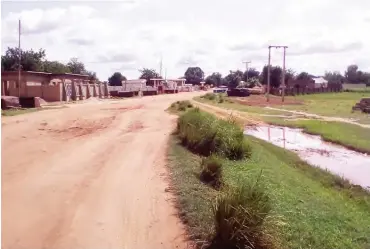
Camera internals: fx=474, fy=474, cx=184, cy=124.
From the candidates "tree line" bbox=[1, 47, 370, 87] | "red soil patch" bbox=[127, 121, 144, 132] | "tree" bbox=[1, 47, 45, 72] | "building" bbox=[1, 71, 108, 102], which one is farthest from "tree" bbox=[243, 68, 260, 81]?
"red soil patch" bbox=[127, 121, 144, 132]

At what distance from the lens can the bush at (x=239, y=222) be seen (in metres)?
6.73

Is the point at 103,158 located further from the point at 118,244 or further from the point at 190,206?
the point at 118,244

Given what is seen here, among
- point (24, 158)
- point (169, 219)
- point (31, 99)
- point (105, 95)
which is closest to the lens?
point (169, 219)

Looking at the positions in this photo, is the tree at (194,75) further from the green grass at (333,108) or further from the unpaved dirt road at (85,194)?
the unpaved dirt road at (85,194)

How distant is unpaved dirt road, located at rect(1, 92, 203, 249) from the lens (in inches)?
279

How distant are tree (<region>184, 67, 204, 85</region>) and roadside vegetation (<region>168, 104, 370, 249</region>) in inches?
5202

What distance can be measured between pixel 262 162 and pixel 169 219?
315 inches

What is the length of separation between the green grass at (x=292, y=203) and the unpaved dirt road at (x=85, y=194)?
372 millimetres

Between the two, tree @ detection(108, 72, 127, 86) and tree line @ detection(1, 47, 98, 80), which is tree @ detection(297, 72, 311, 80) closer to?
tree @ detection(108, 72, 127, 86)

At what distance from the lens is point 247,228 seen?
674 cm

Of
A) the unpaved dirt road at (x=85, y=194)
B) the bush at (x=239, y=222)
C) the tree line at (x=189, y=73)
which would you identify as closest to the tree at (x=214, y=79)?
the tree line at (x=189, y=73)

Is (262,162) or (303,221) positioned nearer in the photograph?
(303,221)

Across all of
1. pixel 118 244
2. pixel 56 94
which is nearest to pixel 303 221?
pixel 118 244

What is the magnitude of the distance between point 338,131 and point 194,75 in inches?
4837
